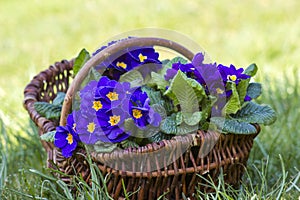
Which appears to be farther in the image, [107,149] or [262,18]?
[262,18]

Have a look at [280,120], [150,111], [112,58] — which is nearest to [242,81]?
[150,111]

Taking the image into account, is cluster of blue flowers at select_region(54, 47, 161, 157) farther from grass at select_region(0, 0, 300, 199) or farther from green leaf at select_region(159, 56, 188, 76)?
grass at select_region(0, 0, 300, 199)

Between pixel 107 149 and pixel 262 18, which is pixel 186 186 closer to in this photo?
pixel 107 149

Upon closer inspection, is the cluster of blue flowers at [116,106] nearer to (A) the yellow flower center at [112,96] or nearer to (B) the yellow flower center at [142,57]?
(A) the yellow flower center at [112,96]

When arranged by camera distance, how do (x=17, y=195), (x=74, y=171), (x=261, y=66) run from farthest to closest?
(x=261, y=66), (x=17, y=195), (x=74, y=171)

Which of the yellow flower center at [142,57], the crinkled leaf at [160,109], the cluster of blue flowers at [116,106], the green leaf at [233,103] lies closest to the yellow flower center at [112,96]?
the cluster of blue flowers at [116,106]

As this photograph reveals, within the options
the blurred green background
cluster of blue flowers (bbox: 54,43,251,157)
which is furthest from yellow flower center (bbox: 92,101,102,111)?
the blurred green background

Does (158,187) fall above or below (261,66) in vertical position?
below
